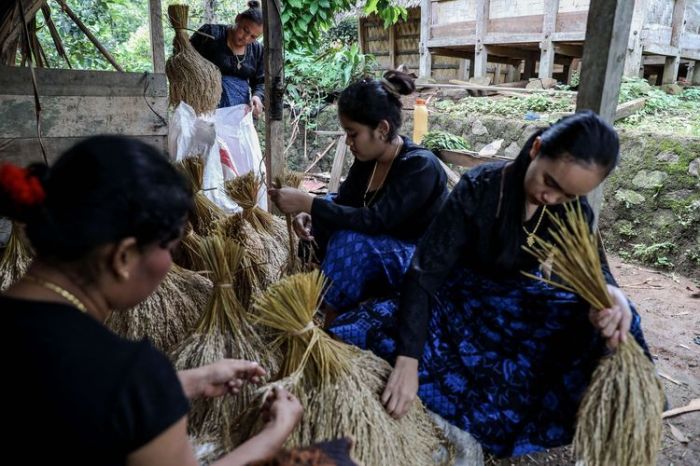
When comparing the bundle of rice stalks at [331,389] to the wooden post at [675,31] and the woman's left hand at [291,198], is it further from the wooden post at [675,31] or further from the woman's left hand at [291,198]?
the wooden post at [675,31]

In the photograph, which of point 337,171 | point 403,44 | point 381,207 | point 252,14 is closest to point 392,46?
point 403,44

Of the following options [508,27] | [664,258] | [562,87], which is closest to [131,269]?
[664,258]

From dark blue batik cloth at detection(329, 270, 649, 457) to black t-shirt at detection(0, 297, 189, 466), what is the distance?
112cm

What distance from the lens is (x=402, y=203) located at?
2.28 meters

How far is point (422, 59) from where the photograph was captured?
30.5 feet

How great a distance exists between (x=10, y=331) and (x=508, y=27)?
8284 millimetres

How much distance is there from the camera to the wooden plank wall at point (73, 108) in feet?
9.21

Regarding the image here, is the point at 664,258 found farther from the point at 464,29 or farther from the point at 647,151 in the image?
the point at 464,29

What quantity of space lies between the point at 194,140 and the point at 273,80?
3.74 ft

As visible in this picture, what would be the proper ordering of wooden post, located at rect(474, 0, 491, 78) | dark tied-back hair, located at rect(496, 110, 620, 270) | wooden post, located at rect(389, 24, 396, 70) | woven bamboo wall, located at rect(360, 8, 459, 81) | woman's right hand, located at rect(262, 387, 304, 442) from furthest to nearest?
1. wooden post, located at rect(389, 24, 396, 70)
2. woven bamboo wall, located at rect(360, 8, 459, 81)
3. wooden post, located at rect(474, 0, 491, 78)
4. dark tied-back hair, located at rect(496, 110, 620, 270)
5. woman's right hand, located at rect(262, 387, 304, 442)

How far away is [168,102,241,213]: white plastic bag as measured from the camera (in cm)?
377

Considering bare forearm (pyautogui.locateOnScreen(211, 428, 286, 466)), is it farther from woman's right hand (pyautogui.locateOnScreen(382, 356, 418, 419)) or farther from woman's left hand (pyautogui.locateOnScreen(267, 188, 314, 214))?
woman's left hand (pyautogui.locateOnScreen(267, 188, 314, 214))

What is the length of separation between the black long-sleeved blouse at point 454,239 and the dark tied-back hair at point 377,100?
547 millimetres

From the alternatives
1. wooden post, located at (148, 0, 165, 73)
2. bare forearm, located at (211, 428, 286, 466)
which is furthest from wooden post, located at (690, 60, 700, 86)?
bare forearm, located at (211, 428, 286, 466)
